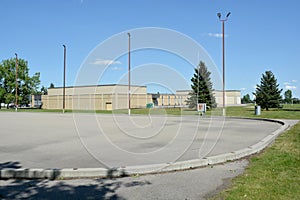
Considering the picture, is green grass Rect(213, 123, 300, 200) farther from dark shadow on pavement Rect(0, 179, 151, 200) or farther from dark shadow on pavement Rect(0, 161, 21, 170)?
dark shadow on pavement Rect(0, 161, 21, 170)

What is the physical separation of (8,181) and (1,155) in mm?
2693

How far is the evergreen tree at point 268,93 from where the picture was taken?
133 ft

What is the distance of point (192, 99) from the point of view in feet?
136

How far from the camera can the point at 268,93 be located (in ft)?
133

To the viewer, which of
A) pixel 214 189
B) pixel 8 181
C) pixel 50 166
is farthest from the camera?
pixel 50 166

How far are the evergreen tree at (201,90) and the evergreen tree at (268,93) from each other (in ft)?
22.5

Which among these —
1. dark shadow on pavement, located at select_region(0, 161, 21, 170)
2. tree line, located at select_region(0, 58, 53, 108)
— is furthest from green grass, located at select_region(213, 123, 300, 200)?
tree line, located at select_region(0, 58, 53, 108)

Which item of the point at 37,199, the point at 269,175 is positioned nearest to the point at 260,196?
the point at 269,175

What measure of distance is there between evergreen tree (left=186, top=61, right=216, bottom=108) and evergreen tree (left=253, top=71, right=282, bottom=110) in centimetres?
687

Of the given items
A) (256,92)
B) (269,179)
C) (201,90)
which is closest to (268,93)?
(256,92)

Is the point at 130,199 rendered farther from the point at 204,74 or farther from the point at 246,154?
the point at 204,74

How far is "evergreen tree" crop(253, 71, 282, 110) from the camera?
133 feet

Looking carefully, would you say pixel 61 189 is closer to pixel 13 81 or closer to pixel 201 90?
pixel 201 90

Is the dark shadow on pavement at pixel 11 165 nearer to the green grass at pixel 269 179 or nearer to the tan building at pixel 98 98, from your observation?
the green grass at pixel 269 179
